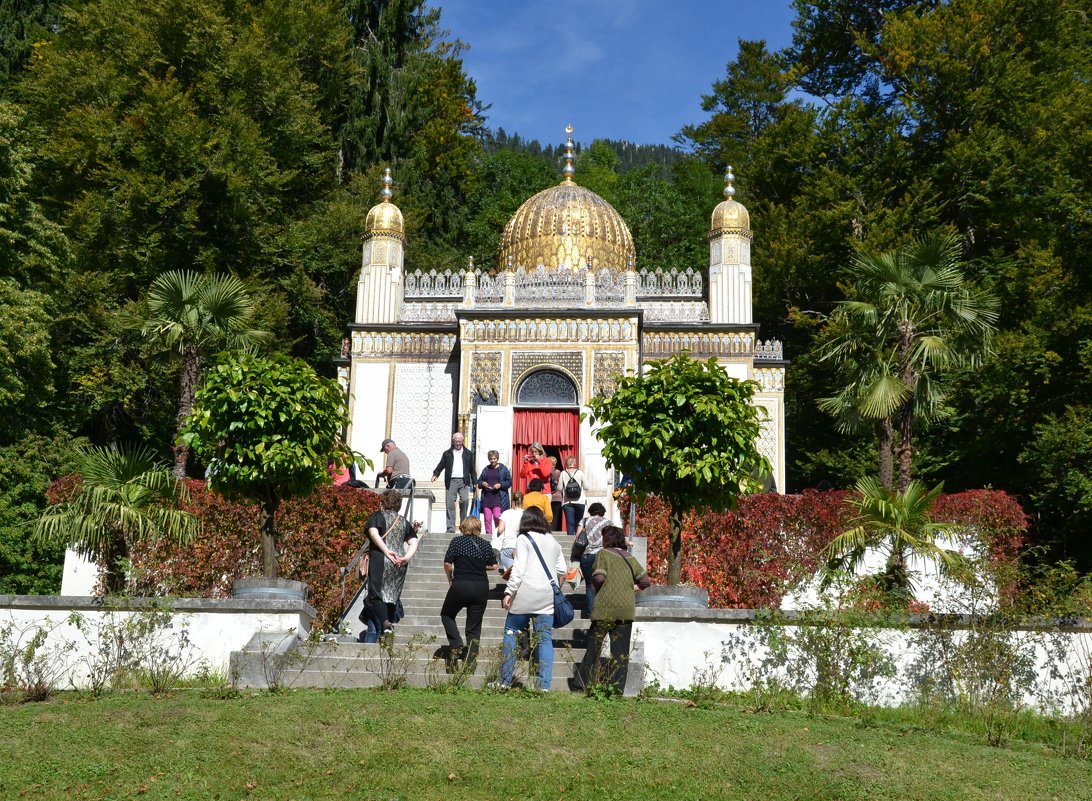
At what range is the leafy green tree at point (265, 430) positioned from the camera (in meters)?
14.2

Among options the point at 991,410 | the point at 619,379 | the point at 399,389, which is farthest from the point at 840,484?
the point at 619,379

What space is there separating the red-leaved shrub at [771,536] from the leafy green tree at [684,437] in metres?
3.13

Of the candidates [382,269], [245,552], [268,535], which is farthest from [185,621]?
[382,269]

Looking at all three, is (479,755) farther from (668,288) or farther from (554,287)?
(668,288)

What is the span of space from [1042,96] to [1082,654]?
80.3 ft

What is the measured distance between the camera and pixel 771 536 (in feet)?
59.1

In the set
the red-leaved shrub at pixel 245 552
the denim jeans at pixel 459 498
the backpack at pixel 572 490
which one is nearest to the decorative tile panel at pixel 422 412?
the denim jeans at pixel 459 498

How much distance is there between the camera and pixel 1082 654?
486 inches

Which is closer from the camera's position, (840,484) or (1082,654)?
(1082,654)

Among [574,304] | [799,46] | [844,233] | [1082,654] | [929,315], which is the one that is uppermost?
[799,46]

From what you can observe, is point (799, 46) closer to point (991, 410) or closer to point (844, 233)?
point (844, 233)

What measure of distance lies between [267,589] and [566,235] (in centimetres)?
1963

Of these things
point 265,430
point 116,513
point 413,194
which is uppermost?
point 413,194

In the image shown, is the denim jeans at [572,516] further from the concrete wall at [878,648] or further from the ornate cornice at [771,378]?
the ornate cornice at [771,378]
